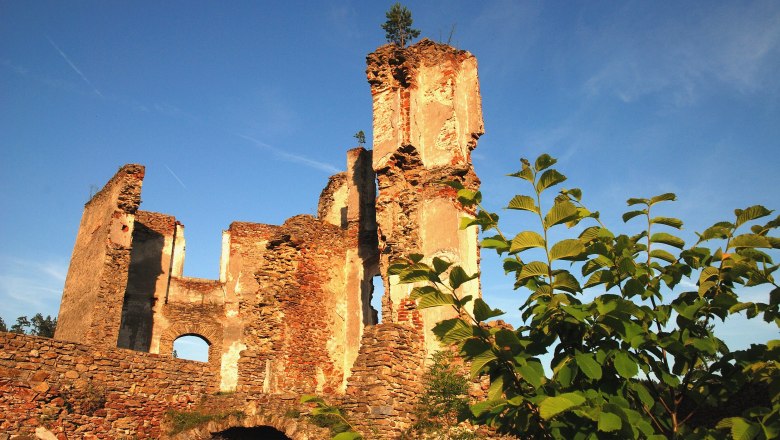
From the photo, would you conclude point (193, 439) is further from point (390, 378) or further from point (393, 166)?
point (393, 166)

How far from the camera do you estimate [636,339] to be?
3.78 metres

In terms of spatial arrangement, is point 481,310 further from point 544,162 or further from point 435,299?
point 544,162

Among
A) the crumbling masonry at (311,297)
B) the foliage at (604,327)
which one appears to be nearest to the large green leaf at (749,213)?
the foliage at (604,327)

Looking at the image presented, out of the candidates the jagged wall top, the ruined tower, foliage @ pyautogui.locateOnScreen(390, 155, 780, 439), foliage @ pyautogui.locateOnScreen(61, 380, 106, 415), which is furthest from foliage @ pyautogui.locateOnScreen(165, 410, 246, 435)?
foliage @ pyautogui.locateOnScreen(390, 155, 780, 439)

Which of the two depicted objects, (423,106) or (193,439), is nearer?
(193,439)

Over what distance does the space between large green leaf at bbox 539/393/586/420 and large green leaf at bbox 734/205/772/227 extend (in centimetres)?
196

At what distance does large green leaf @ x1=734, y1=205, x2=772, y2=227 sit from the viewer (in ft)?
13.9

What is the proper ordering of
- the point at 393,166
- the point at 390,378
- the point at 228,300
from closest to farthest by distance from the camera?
the point at 390,378 → the point at 393,166 → the point at 228,300

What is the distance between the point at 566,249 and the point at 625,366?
0.74 metres

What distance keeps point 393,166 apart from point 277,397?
6.42 metres

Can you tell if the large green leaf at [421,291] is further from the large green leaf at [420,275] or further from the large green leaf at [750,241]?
the large green leaf at [750,241]

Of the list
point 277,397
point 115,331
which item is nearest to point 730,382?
point 277,397

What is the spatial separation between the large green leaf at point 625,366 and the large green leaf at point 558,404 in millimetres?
494

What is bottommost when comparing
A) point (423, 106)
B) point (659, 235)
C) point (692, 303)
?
point (692, 303)
